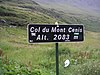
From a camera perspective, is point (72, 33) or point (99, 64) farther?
point (99, 64)

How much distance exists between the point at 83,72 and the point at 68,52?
6.86 metres

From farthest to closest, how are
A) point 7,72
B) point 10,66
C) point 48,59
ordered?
point 48,59 → point 10,66 → point 7,72

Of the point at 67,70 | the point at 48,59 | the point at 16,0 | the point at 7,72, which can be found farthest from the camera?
the point at 16,0

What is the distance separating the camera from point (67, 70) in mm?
11984

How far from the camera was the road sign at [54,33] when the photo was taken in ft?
27.5

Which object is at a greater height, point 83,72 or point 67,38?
point 67,38

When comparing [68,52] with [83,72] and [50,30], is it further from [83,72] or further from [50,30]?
[50,30]

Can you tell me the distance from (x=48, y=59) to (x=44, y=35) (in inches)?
246

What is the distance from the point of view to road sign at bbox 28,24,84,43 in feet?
27.5

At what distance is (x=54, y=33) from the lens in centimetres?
862

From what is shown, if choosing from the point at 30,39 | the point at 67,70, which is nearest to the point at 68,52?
the point at 67,70

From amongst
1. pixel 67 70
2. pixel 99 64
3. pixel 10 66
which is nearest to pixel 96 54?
pixel 67 70

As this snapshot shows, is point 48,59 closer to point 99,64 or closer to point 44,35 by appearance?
point 99,64

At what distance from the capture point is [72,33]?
8.85 m
